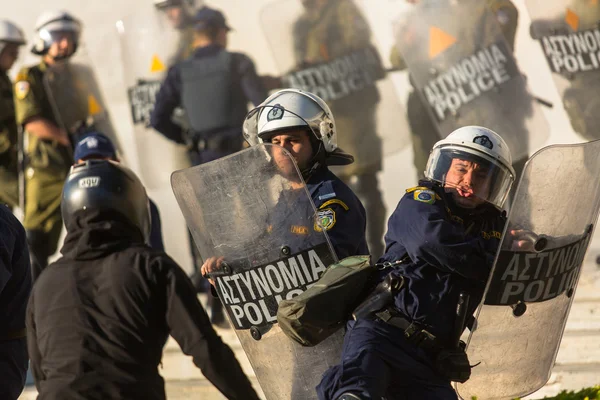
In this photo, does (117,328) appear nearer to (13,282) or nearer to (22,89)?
(13,282)

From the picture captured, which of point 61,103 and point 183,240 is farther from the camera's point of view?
point 183,240

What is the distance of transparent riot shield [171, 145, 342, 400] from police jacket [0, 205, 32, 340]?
69 cm

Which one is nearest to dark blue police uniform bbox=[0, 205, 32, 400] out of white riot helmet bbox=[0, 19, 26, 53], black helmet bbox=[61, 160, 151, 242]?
black helmet bbox=[61, 160, 151, 242]

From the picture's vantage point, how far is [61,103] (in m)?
7.88

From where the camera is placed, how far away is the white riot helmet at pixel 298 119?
4.46 meters

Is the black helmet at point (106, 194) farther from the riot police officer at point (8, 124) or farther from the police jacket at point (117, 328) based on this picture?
the riot police officer at point (8, 124)

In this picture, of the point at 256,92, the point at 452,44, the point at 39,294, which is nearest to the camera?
the point at 39,294

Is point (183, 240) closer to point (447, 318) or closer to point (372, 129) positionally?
point (372, 129)

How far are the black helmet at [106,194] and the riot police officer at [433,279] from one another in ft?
2.77

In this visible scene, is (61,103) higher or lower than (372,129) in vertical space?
higher

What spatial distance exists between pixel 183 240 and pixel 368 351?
4631 mm

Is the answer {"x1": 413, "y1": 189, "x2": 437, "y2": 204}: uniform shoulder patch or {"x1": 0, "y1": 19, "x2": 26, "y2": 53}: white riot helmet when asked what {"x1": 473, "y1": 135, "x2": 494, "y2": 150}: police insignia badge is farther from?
{"x1": 0, "y1": 19, "x2": 26, "y2": 53}: white riot helmet

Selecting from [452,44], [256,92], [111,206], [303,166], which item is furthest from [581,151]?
[256,92]

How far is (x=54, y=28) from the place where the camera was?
7988mm
